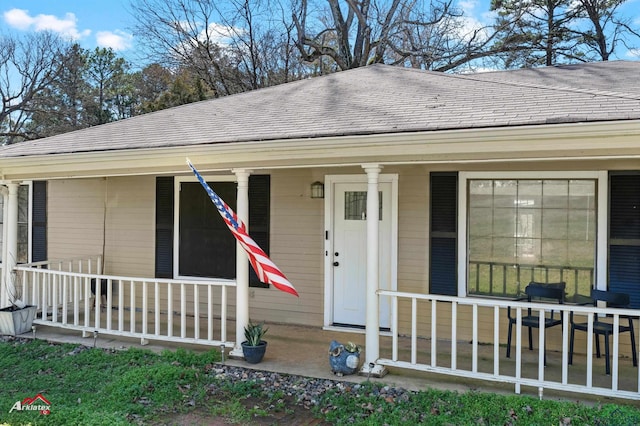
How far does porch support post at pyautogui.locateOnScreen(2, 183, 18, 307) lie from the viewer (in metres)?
6.52

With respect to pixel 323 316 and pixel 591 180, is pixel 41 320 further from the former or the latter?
pixel 591 180

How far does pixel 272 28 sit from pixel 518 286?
15.5 metres

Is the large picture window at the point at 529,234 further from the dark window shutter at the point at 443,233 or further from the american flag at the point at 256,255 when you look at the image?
the american flag at the point at 256,255

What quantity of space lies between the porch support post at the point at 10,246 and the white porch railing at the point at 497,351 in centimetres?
489

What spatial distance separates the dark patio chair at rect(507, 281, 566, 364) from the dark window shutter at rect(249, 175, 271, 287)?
10.6 feet

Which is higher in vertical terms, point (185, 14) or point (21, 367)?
point (185, 14)

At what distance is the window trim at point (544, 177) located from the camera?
5.31 meters

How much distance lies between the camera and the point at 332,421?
155 inches

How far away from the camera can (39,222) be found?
8391 mm

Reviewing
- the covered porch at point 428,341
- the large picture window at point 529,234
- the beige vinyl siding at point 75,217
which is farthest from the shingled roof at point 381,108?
the covered porch at point 428,341

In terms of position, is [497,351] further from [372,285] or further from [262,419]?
[262,419]

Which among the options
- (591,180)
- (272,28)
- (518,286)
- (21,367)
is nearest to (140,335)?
(21,367)

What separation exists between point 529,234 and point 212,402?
3799mm

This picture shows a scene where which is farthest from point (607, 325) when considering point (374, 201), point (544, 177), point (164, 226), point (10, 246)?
point (10, 246)
